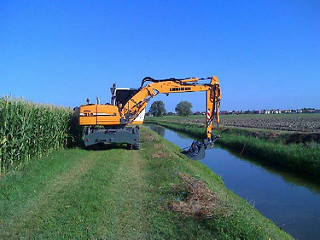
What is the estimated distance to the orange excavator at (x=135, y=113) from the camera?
15.8 meters

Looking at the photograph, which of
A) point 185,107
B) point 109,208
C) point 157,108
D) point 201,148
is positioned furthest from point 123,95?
point 157,108

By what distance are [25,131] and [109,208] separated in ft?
19.9

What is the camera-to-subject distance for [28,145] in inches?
460

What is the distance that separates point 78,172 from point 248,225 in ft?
21.5

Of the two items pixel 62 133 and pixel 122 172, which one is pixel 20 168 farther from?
pixel 62 133

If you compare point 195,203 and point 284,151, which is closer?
point 195,203

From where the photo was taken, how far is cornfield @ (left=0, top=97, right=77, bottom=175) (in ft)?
32.5

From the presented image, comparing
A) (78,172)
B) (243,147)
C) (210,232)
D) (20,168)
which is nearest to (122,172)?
(78,172)

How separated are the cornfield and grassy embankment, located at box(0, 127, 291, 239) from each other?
0.56 metres

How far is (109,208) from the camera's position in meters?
6.74

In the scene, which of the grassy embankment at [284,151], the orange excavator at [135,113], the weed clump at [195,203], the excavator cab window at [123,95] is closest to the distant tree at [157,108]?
the grassy embankment at [284,151]

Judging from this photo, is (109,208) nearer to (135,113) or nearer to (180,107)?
(135,113)

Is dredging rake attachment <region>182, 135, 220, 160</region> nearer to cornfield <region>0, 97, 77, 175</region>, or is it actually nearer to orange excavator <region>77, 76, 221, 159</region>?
orange excavator <region>77, 76, 221, 159</region>

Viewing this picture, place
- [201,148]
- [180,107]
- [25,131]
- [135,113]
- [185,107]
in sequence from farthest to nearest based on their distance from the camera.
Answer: [180,107]
[185,107]
[135,113]
[201,148]
[25,131]
